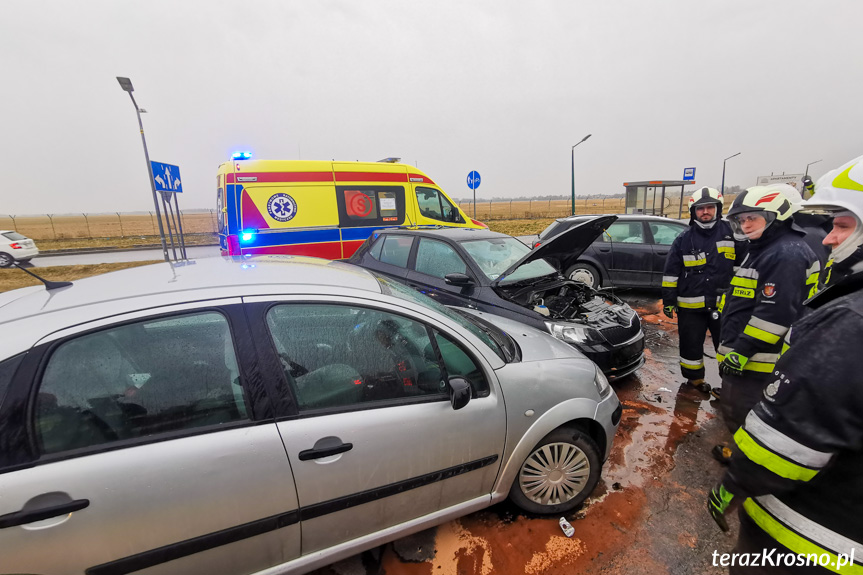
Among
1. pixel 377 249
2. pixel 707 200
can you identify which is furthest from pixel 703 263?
pixel 377 249

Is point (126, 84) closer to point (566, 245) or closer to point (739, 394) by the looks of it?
point (566, 245)

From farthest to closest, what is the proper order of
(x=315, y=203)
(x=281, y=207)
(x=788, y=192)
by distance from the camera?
(x=315, y=203)
(x=281, y=207)
(x=788, y=192)

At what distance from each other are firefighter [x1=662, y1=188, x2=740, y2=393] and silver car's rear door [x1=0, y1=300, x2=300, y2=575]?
153 inches

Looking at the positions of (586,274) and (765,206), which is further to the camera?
(586,274)

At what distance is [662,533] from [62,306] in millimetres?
3249

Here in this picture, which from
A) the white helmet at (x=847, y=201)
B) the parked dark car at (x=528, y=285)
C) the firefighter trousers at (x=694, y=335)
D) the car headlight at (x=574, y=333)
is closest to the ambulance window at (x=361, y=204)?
the parked dark car at (x=528, y=285)

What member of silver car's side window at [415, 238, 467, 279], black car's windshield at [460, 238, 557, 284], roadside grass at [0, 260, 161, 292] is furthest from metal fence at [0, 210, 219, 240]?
black car's windshield at [460, 238, 557, 284]

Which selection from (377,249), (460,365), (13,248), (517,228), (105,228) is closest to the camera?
(460,365)

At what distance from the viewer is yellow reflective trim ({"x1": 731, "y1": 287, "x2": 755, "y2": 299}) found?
2.61 meters

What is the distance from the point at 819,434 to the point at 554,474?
1483 mm

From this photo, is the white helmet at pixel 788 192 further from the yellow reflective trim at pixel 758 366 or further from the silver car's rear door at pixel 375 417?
the silver car's rear door at pixel 375 417

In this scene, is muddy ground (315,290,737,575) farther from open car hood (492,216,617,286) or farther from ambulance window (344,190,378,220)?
ambulance window (344,190,378,220)

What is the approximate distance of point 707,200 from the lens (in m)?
3.59

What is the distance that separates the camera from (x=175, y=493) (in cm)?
135
